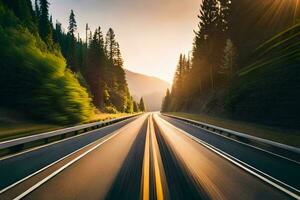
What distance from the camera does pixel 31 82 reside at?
20.8 meters

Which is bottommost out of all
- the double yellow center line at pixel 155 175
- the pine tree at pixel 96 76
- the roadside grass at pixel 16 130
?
the double yellow center line at pixel 155 175

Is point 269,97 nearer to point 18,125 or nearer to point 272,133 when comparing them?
point 272,133

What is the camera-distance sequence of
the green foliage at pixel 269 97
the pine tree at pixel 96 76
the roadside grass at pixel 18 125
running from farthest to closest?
the pine tree at pixel 96 76 < the green foliage at pixel 269 97 < the roadside grass at pixel 18 125

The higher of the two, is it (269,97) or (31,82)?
(31,82)

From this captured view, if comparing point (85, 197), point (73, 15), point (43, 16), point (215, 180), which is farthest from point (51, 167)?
point (73, 15)

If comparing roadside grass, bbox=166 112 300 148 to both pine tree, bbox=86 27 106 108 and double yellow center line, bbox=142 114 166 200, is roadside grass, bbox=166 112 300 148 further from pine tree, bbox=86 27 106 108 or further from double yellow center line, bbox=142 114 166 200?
pine tree, bbox=86 27 106 108

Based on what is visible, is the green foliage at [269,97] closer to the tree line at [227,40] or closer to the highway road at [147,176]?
the tree line at [227,40]

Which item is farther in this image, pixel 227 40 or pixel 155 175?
pixel 227 40

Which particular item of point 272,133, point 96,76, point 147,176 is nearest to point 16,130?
point 147,176

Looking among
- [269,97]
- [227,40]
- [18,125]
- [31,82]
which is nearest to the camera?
[18,125]

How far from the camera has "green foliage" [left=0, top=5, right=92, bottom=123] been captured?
67.5ft

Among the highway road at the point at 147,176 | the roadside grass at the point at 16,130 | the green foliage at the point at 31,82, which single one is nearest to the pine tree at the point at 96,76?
the green foliage at the point at 31,82

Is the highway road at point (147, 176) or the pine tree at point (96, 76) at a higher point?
the pine tree at point (96, 76)

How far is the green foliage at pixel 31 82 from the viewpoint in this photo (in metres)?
20.6
